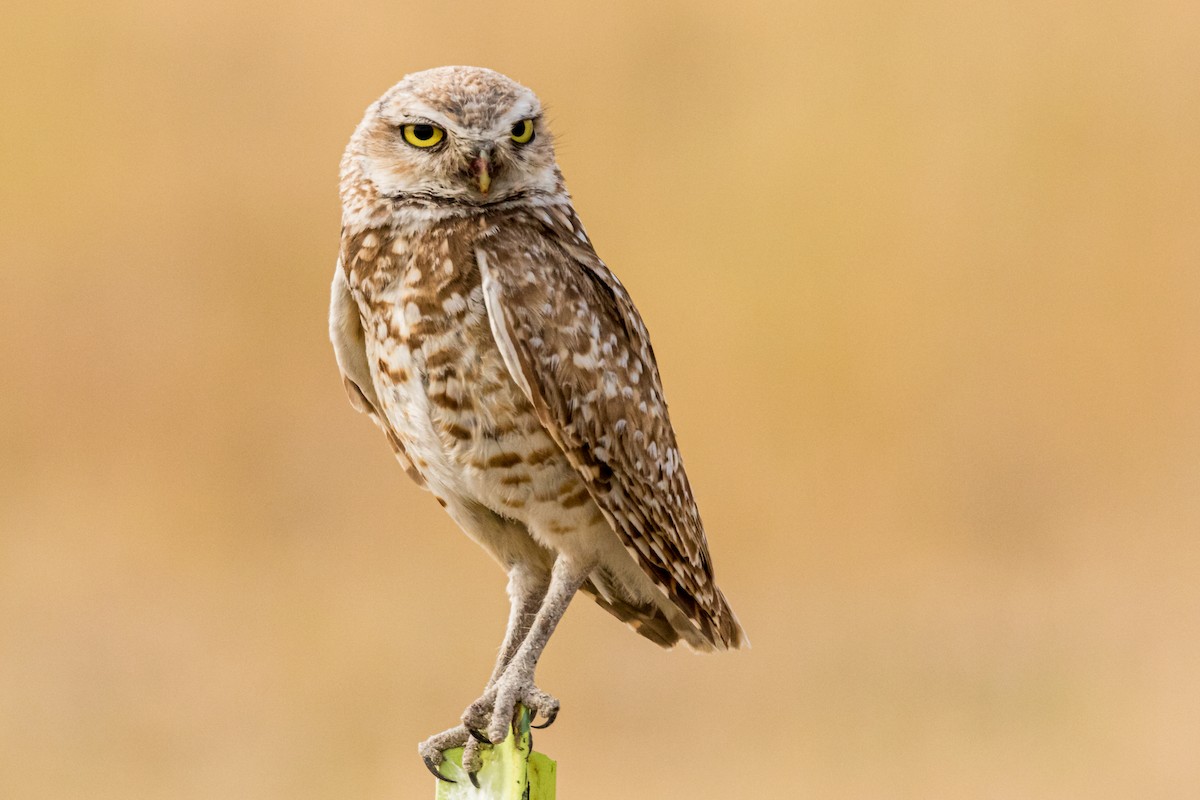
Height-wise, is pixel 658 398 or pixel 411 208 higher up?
pixel 411 208

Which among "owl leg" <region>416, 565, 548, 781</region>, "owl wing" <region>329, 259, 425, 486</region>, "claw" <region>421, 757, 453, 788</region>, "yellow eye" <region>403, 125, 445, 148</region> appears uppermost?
"yellow eye" <region>403, 125, 445, 148</region>

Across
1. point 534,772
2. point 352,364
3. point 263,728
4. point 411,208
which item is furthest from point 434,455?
point 263,728

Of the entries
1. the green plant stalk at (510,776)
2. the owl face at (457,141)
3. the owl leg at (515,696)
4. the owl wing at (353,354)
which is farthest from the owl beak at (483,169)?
the green plant stalk at (510,776)

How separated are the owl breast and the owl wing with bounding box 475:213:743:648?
5 centimetres

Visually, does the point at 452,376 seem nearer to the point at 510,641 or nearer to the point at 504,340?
the point at 504,340

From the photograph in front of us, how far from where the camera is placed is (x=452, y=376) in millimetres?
2979

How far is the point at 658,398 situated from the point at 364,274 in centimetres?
63

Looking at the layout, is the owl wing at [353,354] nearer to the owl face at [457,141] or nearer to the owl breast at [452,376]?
the owl breast at [452,376]

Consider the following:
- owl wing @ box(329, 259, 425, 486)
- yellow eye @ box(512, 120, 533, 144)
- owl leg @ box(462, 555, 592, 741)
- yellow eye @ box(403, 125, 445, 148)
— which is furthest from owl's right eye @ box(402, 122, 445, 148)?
owl leg @ box(462, 555, 592, 741)

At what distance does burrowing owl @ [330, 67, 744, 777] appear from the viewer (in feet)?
9.62

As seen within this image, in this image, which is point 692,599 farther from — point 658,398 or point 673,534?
point 658,398

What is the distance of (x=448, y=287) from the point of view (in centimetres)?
296

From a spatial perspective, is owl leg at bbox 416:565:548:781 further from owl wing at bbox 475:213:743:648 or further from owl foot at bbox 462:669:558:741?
owl wing at bbox 475:213:743:648

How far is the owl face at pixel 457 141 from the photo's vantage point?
286 cm
